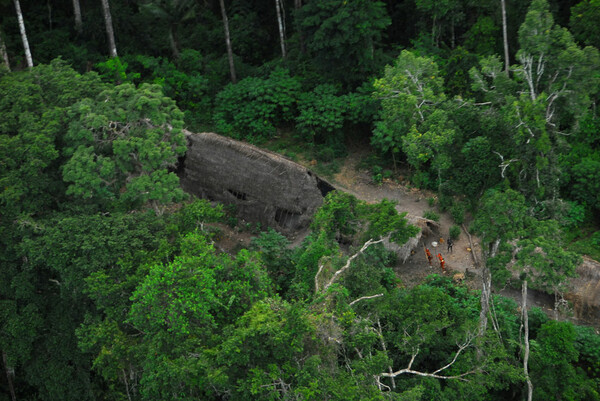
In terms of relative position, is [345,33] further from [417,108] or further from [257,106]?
[417,108]

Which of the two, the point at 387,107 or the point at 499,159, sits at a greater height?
the point at 387,107

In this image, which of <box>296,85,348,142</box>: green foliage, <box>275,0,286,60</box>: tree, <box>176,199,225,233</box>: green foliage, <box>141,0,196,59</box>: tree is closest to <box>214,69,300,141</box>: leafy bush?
<box>296,85,348,142</box>: green foliage

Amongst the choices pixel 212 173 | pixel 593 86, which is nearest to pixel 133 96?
pixel 212 173

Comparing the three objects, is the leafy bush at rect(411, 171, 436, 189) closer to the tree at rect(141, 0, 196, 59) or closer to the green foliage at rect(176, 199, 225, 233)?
the green foliage at rect(176, 199, 225, 233)

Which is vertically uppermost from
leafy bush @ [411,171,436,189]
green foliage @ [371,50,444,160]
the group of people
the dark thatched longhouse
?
green foliage @ [371,50,444,160]

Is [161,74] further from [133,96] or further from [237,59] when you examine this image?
[133,96]

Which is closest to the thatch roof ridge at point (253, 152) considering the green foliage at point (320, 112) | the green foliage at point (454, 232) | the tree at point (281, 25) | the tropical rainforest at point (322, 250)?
the tropical rainforest at point (322, 250)
